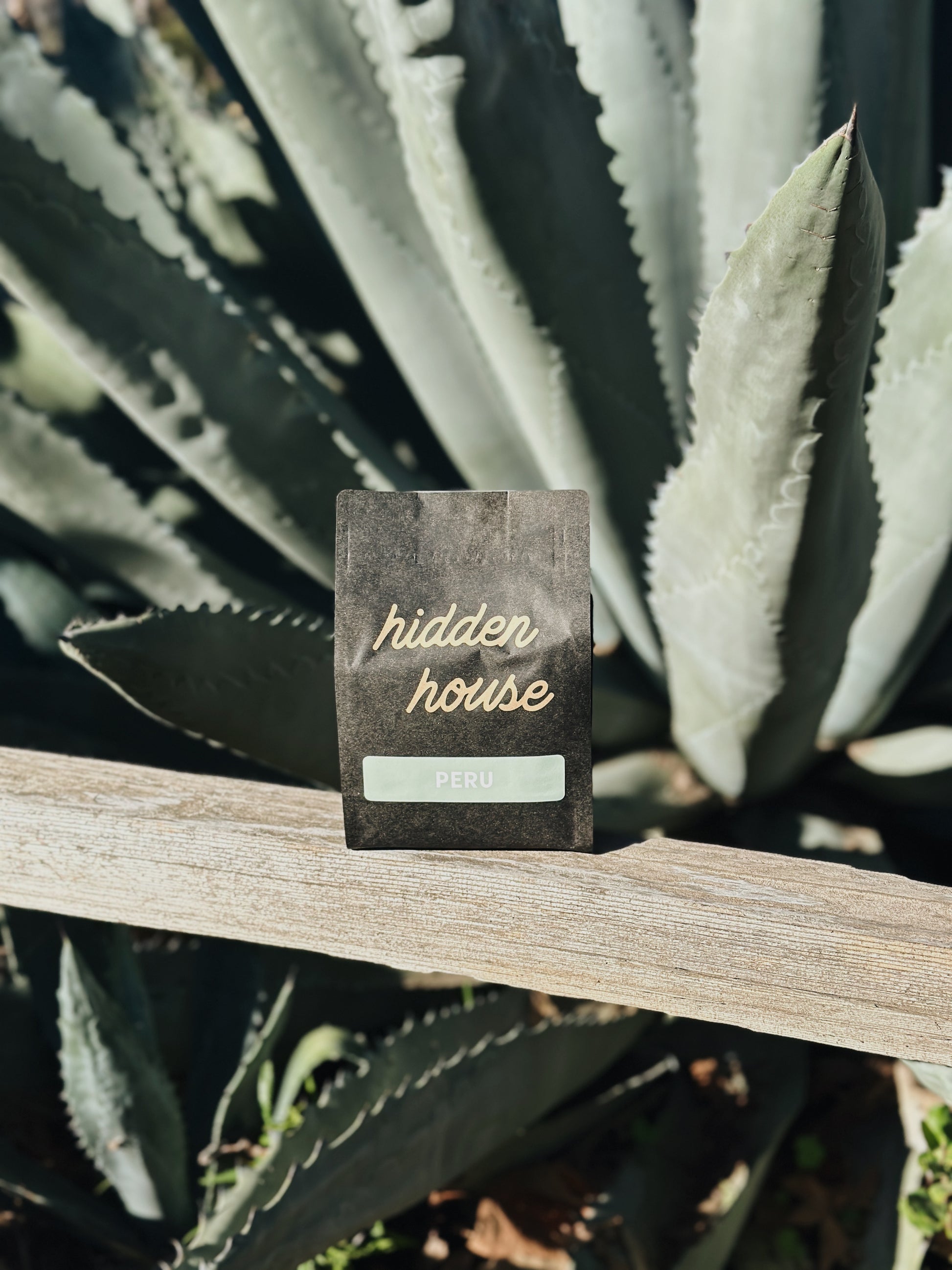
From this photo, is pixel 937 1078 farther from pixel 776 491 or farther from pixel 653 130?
pixel 653 130

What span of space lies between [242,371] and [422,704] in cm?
55

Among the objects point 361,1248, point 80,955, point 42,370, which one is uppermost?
point 42,370

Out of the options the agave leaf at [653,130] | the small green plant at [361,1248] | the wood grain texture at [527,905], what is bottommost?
the small green plant at [361,1248]

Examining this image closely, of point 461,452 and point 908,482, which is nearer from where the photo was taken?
point 908,482

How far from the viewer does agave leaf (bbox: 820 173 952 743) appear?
864mm

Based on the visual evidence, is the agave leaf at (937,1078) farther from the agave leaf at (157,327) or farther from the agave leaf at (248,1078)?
the agave leaf at (157,327)

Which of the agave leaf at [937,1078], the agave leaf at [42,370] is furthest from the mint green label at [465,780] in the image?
the agave leaf at [42,370]

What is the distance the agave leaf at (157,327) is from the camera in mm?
930

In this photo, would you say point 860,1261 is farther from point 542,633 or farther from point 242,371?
point 242,371

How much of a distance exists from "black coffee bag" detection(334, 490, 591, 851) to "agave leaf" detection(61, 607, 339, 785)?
19 centimetres

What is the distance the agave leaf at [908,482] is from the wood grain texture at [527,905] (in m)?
0.45

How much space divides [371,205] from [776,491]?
0.64 meters

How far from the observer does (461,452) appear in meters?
1.22

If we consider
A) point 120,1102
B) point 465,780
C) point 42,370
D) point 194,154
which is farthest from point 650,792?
point 194,154
